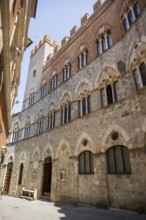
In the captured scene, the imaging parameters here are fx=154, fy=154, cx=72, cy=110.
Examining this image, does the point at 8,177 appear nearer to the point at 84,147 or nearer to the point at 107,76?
the point at 84,147

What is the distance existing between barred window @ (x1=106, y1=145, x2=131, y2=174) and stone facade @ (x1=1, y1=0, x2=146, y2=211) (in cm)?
4

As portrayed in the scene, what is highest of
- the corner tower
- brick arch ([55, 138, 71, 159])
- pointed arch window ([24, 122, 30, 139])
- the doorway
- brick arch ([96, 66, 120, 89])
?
the corner tower

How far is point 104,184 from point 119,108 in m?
3.89

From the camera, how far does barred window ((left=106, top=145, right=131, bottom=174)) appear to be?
710cm

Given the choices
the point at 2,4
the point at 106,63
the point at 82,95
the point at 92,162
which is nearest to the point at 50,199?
the point at 92,162

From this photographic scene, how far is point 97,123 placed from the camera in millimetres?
9055

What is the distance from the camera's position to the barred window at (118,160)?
7100 millimetres

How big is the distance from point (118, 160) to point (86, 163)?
2277mm

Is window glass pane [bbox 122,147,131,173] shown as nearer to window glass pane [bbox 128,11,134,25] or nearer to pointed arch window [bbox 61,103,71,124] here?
pointed arch window [bbox 61,103,71,124]

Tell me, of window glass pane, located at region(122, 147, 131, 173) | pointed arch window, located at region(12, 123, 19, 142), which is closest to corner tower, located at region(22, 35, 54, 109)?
pointed arch window, located at region(12, 123, 19, 142)

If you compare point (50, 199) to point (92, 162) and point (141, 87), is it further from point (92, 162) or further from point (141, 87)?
point (141, 87)

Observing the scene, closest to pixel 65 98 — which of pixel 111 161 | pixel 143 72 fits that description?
pixel 111 161

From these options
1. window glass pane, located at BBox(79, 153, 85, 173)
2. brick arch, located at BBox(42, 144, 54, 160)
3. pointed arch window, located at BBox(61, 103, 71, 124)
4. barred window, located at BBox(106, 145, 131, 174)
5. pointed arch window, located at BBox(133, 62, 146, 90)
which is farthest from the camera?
brick arch, located at BBox(42, 144, 54, 160)

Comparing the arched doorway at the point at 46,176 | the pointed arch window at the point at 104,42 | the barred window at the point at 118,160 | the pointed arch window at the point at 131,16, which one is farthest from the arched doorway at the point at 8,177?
the pointed arch window at the point at 131,16
